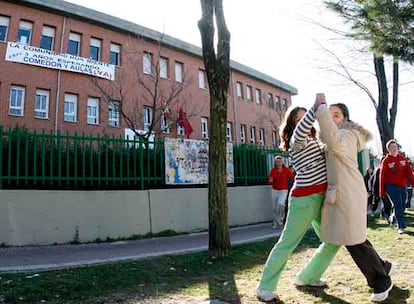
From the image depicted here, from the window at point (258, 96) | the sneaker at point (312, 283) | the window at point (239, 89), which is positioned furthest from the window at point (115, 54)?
the sneaker at point (312, 283)

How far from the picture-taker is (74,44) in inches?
944

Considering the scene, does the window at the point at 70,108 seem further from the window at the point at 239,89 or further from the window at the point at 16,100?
the window at the point at 239,89

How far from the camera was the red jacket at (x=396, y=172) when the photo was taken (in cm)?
816

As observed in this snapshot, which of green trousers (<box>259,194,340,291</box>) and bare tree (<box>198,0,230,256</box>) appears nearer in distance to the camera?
green trousers (<box>259,194,340,291</box>)

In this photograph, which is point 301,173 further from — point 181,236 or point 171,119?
point 171,119

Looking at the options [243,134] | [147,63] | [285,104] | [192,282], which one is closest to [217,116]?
[192,282]

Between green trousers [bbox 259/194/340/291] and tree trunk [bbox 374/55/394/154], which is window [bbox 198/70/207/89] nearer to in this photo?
tree trunk [bbox 374/55/394/154]

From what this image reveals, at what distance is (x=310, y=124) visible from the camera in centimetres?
383

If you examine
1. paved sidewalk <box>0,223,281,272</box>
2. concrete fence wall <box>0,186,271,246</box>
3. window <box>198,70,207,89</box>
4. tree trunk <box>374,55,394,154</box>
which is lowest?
paved sidewalk <box>0,223,281,272</box>

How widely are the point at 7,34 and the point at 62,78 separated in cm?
348

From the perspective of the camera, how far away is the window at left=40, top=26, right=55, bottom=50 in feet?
74.5

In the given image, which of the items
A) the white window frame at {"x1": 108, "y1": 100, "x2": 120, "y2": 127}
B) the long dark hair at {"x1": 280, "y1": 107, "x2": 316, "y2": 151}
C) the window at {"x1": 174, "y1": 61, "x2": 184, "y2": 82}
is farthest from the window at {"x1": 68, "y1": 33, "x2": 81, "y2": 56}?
the long dark hair at {"x1": 280, "y1": 107, "x2": 316, "y2": 151}

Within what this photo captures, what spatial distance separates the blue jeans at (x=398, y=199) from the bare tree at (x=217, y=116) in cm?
381

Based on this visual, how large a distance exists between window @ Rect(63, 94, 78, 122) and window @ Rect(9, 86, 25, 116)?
2.35m
